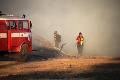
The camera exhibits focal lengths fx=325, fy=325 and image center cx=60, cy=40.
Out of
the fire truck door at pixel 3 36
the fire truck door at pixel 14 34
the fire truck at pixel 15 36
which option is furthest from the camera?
the fire truck door at pixel 14 34

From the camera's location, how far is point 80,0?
2270 inches

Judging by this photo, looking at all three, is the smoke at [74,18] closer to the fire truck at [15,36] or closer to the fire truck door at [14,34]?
the fire truck at [15,36]

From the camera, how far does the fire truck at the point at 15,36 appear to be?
19641mm

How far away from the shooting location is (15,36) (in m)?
20.0

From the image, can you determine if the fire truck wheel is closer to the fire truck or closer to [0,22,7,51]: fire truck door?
the fire truck

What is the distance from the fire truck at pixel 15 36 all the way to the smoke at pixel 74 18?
2146cm

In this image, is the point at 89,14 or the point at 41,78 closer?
the point at 41,78

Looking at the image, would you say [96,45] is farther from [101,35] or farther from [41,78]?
[41,78]

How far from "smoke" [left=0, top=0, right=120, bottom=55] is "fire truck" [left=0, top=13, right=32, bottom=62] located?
21463mm

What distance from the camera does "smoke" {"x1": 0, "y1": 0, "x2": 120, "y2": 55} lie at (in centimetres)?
4597

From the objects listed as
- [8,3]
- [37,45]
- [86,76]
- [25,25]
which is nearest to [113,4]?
[8,3]

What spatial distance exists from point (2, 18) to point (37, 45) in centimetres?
1275

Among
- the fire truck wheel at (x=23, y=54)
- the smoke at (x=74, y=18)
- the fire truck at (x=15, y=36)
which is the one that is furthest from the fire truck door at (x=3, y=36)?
the smoke at (x=74, y=18)

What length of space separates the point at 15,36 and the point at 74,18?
35066mm
